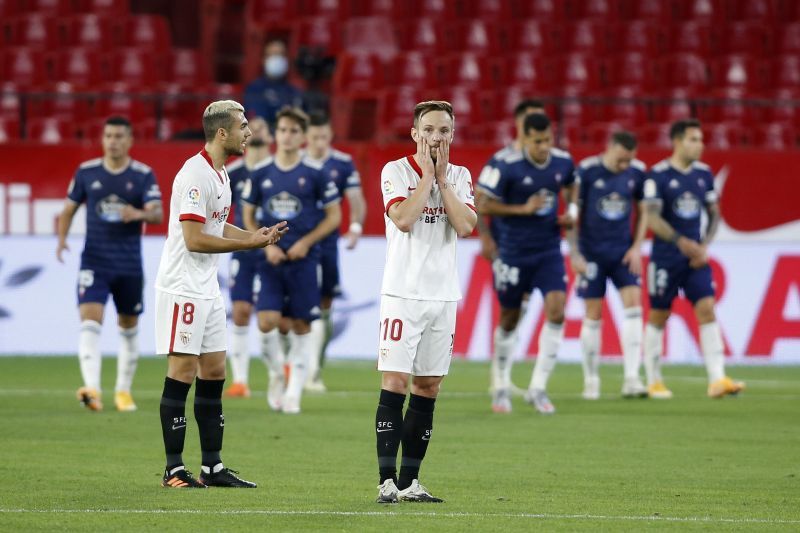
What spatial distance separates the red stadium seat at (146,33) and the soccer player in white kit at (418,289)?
14.6m

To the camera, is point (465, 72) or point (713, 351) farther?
point (465, 72)

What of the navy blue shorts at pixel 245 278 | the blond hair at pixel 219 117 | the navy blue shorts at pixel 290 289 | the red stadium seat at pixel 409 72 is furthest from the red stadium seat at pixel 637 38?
the blond hair at pixel 219 117

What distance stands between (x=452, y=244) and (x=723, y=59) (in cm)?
1575

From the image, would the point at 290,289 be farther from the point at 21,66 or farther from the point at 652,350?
the point at 21,66

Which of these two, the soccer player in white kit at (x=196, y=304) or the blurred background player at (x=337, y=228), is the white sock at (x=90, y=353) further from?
the soccer player in white kit at (x=196, y=304)

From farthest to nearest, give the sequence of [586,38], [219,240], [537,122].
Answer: [586,38] < [537,122] < [219,240]

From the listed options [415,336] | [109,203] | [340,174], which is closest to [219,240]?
[415,336]

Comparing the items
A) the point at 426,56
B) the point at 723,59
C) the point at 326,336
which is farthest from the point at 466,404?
the point at 723,59

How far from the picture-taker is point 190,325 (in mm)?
7738

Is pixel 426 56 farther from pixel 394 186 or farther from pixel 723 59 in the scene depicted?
pixel 394 186

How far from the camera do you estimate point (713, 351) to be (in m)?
13.1

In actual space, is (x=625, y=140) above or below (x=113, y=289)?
above

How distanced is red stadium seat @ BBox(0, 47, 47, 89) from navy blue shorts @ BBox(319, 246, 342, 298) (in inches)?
320

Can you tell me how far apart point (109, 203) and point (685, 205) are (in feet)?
17.4
